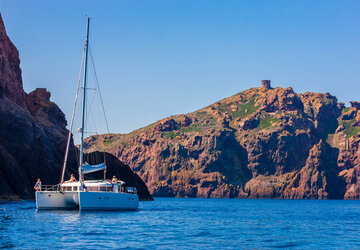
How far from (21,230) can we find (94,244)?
33.0ft

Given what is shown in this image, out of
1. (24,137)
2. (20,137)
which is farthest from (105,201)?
(24,137)

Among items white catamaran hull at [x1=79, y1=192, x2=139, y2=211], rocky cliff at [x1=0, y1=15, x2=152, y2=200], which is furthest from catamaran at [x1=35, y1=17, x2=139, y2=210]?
rocky cliff at [x1=0, y1=15, x2=152, y2=200]

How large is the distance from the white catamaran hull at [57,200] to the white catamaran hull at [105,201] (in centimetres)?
115

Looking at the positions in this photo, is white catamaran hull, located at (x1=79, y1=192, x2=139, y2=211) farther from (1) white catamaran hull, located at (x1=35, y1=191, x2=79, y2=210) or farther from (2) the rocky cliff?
(2) the rocky cliff

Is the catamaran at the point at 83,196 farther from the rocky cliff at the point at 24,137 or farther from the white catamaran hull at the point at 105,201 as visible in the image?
the rocky cliff at the point at 24,137

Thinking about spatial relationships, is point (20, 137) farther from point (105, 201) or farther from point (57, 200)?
point (105, 201)

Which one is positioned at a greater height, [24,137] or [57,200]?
[24,137]

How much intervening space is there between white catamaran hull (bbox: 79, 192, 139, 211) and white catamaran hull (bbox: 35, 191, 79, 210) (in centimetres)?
115

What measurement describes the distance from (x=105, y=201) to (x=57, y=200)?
598 cm

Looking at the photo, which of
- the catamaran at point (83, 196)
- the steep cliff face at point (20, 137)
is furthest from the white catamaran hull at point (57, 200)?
the steep cliff face at point (20, 137)

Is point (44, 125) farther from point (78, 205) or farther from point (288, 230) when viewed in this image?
point (288, 230)

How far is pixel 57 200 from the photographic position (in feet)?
210

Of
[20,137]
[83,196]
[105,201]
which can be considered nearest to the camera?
[83,196]

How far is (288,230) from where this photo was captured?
5291cm
